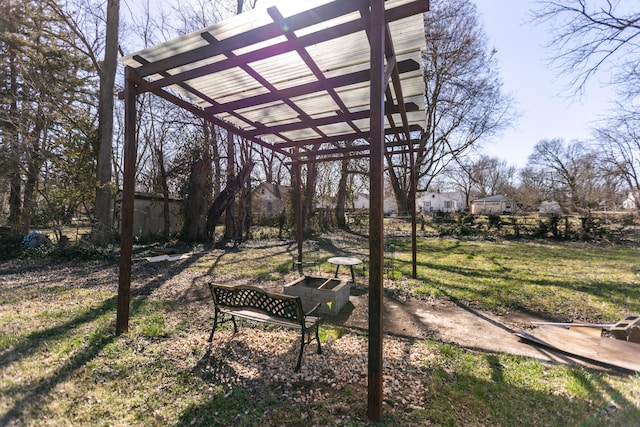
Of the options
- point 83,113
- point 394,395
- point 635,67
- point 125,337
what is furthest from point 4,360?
point 635,67

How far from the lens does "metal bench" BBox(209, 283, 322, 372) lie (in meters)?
3.24

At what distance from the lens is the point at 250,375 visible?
3020mm

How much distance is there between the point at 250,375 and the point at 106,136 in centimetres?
1138

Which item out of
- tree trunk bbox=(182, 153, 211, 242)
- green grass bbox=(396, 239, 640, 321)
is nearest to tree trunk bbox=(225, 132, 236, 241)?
tree trunk bbox=(182, 153, 211, 242)

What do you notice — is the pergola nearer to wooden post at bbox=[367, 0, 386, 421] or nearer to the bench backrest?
wooden post at bbox=[367, 0, 386, 421]

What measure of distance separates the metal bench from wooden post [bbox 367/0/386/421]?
986 millimetres

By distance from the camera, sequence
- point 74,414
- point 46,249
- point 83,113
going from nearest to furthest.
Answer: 1. point 74,414
2. point 46,249
3. point 83,113

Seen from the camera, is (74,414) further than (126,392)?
No

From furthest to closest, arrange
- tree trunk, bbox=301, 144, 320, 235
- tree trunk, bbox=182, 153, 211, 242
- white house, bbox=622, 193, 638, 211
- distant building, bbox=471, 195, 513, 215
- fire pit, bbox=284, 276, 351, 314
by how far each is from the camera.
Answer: distant building, bbox=471, 195, 513, 215, white house, bbox=622, 193, 638, 211, tree trunk, bbox=301, 144, 320, 235, tree trunk, bbox=182, 153, 211, 242, fire pit, bbox=284, 276, 351, 314

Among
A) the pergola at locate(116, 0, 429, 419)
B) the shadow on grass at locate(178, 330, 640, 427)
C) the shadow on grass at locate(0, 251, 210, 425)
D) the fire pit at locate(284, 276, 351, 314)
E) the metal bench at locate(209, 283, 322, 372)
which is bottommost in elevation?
the shadow on grass at locate(178, 330, 640, 427)

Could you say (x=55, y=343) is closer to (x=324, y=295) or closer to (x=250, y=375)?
(x=250, y=375)

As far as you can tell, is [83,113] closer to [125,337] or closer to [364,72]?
[125,337]

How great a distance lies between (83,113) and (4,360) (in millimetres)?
12399

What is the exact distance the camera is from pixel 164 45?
325 cm
